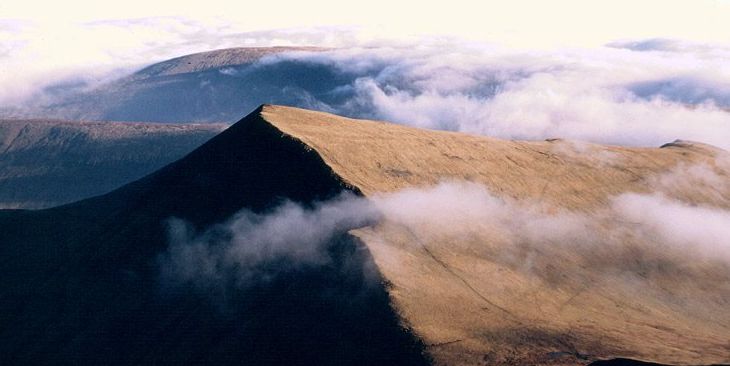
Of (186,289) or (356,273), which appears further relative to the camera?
(186,289)

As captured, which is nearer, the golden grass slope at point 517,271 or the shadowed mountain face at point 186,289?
the golden grass slope at point 517,271

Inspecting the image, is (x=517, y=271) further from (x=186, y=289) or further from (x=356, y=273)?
(x=186, y=289)

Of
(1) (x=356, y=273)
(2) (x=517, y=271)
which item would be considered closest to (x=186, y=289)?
(1) (x=356, y=273)

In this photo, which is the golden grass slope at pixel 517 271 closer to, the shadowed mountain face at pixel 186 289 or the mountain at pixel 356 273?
the mountain at pixel 356 273

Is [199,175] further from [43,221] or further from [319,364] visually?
[319,364]

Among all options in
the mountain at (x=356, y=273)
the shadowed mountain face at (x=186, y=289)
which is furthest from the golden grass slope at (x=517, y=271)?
the shadowed mountain face at (x=186, y=289)

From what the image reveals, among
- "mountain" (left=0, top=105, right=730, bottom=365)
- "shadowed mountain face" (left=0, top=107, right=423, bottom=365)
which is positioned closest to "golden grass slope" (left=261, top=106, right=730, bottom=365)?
"mountain" (left=0, top=105, right=730, bottom=365)

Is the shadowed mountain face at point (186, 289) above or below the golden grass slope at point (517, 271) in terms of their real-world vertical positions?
above

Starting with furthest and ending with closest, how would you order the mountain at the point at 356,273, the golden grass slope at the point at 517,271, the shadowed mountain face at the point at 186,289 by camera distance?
the shadowed mountain face at the point at 186,289
the mountain at the point at 356,273
the golden grass slope at the point at 517,271
